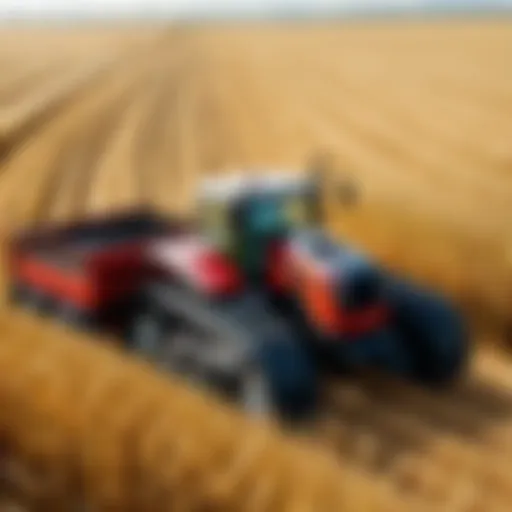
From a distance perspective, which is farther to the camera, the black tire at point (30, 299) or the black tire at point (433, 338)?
the black tire at point (30, 299)

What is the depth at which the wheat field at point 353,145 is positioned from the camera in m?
1.02

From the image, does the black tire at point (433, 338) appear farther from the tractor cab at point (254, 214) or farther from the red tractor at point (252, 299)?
the tractor cab at point (254, 214)

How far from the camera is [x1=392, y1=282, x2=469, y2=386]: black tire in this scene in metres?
1.38

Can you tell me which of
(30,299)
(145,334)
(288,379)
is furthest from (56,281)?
(288,379)

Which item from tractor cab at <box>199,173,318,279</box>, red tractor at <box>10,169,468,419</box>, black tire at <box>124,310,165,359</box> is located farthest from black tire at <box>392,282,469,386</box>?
black tire at <box>124,310,165,359</box>

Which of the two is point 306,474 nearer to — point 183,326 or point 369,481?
point 369,481

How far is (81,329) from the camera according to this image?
146cm

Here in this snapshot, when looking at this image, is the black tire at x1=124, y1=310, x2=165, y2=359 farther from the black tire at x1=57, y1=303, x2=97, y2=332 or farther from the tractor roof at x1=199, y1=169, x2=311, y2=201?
the tractor roof at x1=199, y1=169, x2=311, y2=201

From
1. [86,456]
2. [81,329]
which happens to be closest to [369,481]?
[86,456]

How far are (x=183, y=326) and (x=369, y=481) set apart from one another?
442 mm

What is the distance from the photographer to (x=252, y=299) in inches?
53.4

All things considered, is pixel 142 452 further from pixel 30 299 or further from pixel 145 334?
pixel 30 299

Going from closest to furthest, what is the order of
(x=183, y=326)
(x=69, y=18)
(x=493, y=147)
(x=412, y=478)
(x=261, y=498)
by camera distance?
(x=69, y=18), (x=261, y=498), (x=412, y=478), (x=183, y=326), (x=493, y=147)

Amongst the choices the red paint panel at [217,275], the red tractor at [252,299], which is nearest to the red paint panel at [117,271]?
the red tractor at [252,299]
